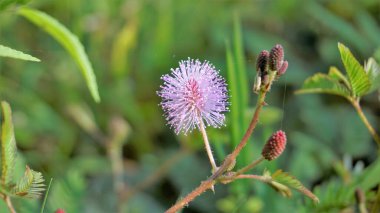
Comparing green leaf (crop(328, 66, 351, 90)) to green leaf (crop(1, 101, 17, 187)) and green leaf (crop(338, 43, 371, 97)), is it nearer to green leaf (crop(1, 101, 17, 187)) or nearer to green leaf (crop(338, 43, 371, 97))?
green leaf (crop(338, 43, 371, 97))

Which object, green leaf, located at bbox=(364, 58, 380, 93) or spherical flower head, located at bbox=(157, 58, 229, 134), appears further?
green leaf, located at bbox=(364, 58, 380, 93)

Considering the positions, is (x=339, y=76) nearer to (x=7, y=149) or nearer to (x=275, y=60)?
(x=275, y=60)

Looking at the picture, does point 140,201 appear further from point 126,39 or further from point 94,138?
point 126,39

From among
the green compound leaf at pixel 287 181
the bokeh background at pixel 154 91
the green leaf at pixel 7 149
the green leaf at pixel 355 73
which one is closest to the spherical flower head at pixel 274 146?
the green compound leaf at pixel 287 181

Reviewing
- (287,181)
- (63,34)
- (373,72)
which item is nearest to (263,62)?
(287,181)

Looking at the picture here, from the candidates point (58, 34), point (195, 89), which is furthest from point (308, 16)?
point (195, 89)

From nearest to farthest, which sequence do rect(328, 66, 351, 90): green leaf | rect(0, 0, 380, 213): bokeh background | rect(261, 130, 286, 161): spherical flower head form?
rect(261, 130, 286, 161): spherical flower head → rect(328, 66, 351, 90): green leaf → rect(0, 0, 380, 213): bokeh background

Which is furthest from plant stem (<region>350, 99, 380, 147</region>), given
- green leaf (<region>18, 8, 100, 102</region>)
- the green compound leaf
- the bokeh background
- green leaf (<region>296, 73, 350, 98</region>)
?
the bokeh background
